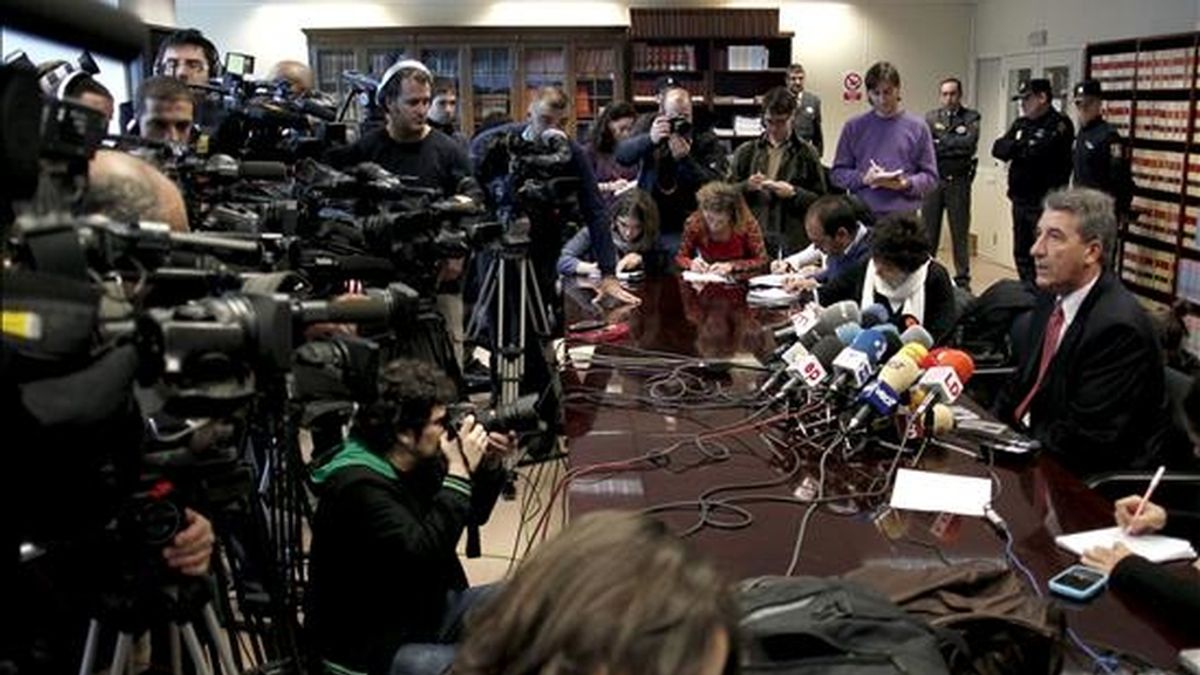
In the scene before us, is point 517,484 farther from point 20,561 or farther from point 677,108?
point 20,561

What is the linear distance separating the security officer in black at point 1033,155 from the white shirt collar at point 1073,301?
471 cm

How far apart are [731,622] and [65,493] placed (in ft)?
1.77

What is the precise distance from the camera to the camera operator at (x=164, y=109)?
2.65m

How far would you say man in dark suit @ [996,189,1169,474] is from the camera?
2.42 metres

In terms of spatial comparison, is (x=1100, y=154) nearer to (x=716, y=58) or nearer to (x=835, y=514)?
(x=716, y=58)

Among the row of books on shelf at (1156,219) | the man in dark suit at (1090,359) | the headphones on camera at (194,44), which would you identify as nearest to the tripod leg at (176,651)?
the man in dark suit at (1090,359)

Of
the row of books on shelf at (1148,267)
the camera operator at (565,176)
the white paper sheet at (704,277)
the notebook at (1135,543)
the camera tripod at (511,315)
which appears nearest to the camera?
the notebook at (1135,543)

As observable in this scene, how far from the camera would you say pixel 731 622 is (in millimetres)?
927

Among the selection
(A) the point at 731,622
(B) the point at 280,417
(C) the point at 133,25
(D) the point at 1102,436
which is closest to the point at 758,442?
(D) the point at 1102,436

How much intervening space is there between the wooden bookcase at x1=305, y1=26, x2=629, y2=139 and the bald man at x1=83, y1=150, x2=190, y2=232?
8023 millimetres

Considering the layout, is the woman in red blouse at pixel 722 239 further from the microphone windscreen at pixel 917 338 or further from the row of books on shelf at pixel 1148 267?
the row of books on shelf at pixel 1148 267

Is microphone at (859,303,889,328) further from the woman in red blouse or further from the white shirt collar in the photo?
the woman in red blouse

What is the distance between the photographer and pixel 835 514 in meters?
1.88

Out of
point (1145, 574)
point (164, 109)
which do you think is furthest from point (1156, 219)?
point (164, 109)
